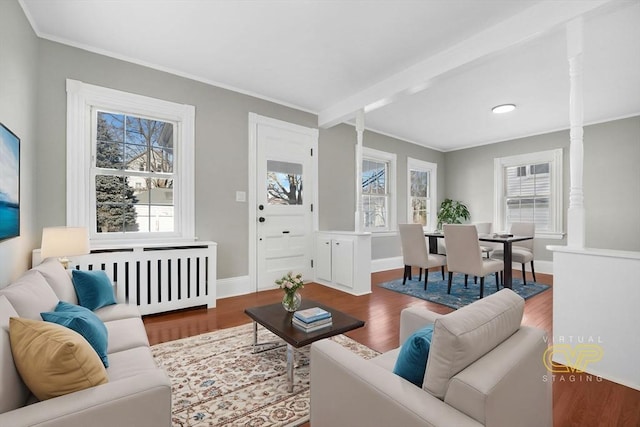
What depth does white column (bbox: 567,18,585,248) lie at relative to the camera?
221 centimetres

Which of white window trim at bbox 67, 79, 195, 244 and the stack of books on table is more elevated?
white window trim at bbox 67, 79, 195, 244

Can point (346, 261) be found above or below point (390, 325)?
above

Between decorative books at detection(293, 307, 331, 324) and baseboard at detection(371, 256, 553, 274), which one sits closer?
decorative books at detection(293, 307, 331, 324)

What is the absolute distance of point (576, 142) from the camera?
2.24m

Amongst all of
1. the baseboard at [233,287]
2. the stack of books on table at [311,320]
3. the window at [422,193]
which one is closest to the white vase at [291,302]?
the stack of books on table at [311,320]

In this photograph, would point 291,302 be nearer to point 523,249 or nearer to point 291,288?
point 291,288

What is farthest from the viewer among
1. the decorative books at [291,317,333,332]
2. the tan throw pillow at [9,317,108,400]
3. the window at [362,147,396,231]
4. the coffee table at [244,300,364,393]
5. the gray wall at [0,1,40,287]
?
the window at [362,147,396,231]

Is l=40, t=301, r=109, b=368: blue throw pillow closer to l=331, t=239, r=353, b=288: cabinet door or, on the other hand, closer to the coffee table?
the coffee table

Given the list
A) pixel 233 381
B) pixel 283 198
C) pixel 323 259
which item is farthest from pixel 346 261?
pixel 233 381

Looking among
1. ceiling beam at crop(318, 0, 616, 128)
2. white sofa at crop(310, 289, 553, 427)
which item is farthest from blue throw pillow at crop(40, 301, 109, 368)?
ceiling beam at crop(318, 0, 616, 128)

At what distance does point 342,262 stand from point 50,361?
345cm

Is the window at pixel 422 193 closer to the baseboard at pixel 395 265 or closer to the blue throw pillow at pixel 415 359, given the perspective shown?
the baseboard at pixel 395 265
